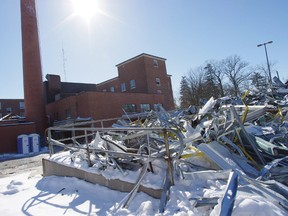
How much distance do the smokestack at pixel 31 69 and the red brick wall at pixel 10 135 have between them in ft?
7.97

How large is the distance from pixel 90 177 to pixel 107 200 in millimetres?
936

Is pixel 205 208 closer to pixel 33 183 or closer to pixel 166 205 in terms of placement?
pixel 166 205

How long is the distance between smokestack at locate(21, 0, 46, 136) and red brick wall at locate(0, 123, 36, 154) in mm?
2428

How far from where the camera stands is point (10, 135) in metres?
18.4

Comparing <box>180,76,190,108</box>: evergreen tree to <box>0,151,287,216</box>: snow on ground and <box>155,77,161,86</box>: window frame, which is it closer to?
<box>155,77,161,86</box>: window frame

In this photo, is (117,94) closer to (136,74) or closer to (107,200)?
(136,74)

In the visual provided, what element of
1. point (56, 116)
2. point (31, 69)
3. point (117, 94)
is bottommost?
point (56, 116)

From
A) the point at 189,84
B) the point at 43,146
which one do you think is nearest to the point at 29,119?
the point at 43,146

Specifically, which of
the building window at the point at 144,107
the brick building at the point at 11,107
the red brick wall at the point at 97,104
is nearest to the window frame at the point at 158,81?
the red brick wall at the point at 97,104

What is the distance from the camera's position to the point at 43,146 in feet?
66.9

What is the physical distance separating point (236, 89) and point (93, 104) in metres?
38.0

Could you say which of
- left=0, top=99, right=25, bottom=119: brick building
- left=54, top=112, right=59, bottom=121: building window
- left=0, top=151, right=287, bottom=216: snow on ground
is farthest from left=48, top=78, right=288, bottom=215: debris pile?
left=0, top=99, right=25, bottom=119: brick building

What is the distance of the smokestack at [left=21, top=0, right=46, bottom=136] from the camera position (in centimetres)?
2120

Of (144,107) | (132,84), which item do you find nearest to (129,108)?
(144,107)
